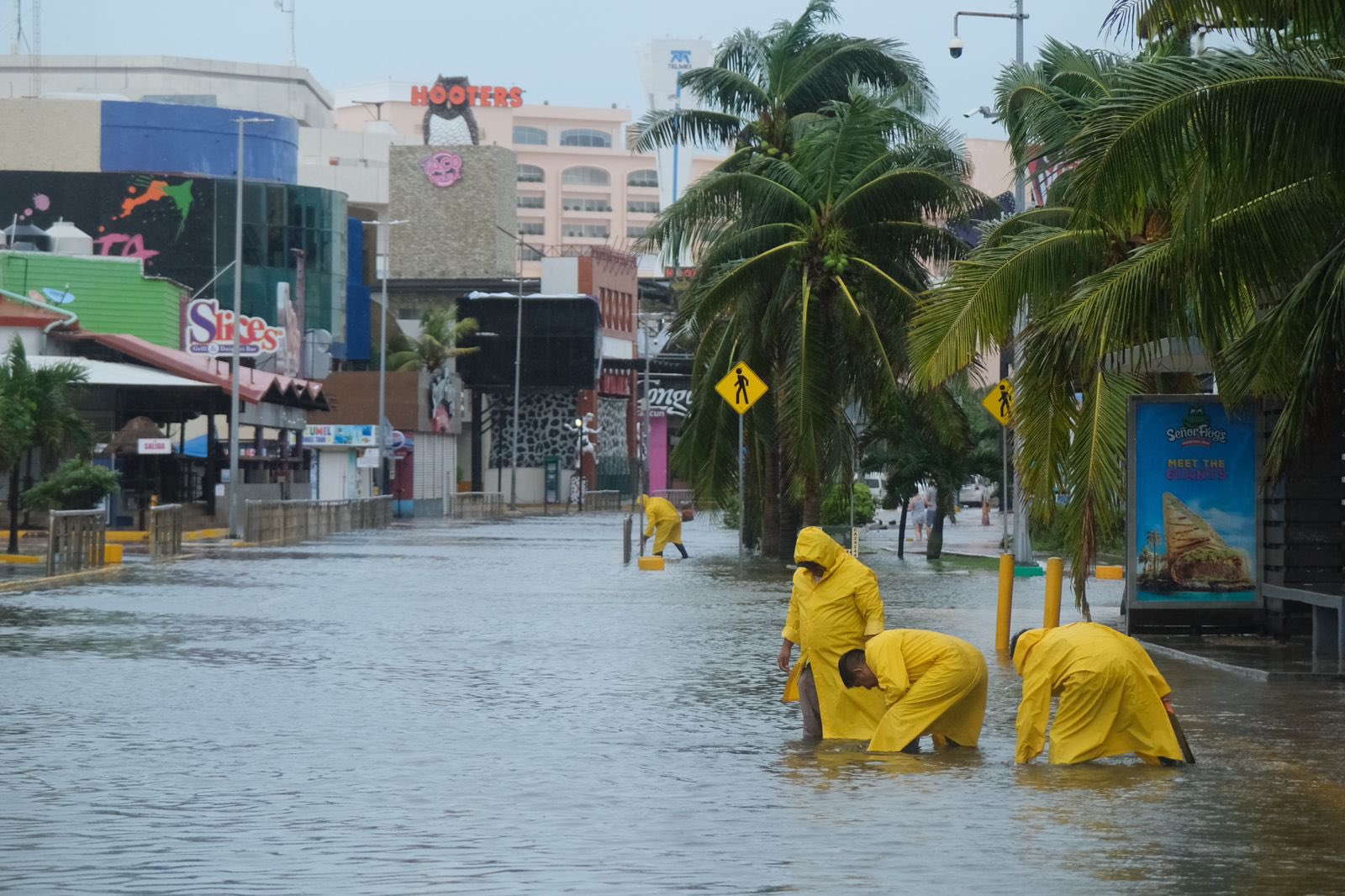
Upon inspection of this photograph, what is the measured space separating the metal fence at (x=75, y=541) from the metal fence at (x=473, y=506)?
4518 centimetres

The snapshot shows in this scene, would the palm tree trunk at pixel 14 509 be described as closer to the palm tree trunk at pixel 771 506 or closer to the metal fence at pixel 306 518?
the metal fence at pixel 306 518

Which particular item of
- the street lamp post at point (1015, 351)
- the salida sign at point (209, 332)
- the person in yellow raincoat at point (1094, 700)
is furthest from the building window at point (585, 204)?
the person in yellow raincoat at point (1094, 700)

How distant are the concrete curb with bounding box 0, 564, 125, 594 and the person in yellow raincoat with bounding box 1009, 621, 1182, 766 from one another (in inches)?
761

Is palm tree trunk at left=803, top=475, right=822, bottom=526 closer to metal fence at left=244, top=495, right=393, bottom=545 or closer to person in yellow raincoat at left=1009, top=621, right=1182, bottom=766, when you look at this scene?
metal fence at left=244, top=495, right=393, bottom=545

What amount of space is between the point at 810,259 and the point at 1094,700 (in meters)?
24.1

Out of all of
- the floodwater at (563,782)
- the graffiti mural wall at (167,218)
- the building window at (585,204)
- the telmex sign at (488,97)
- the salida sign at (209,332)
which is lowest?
the floodwater at (563,782)

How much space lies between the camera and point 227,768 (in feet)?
36.5

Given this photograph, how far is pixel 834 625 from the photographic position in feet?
40.7

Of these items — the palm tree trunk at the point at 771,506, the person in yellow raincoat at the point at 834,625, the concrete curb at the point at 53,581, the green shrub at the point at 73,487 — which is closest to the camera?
the person in yellow raincoat at the point at 834,625

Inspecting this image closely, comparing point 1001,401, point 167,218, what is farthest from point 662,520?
point 167,218

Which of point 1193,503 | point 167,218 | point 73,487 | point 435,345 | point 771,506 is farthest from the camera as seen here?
point 435,345

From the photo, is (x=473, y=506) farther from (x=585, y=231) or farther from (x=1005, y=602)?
(x=585, y=231)

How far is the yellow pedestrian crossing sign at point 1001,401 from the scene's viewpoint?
30.0 m

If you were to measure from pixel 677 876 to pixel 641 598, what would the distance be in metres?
19.2
